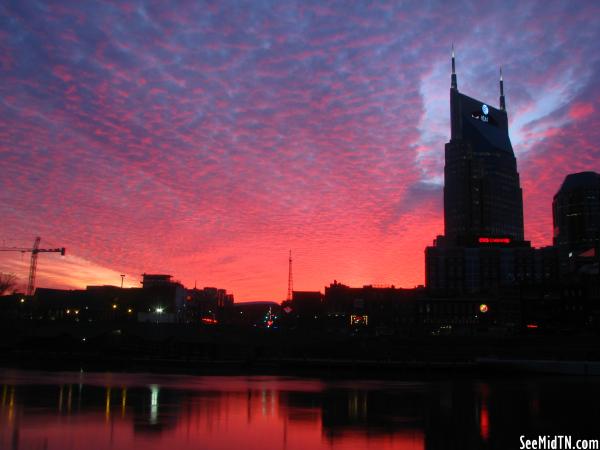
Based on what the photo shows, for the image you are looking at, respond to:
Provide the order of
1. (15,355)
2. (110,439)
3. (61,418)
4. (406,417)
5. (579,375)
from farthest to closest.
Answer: (15,355), (579,375), (406,417), (61,418), (110,439)

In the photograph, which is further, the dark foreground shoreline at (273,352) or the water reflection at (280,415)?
the dark foreground shoreline at (273,352)

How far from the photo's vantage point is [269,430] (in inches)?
1537

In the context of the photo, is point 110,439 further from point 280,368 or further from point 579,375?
point 579,375

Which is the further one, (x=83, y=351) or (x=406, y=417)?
(x=83, y=351)

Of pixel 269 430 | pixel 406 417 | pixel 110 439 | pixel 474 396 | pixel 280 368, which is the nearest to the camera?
pixel 110 439

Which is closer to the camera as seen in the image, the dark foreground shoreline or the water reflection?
the water reflection

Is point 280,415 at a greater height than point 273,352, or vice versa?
point 273,352

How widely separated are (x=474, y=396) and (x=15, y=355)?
102567 millimetres

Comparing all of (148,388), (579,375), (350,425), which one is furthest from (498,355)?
(350,425)

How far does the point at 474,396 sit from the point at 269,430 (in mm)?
30656

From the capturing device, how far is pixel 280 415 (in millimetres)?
45875

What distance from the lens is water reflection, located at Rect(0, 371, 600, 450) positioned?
114 feet

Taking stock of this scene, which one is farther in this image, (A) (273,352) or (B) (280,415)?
(A) (273,352)

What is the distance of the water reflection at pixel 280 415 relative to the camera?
114ft
